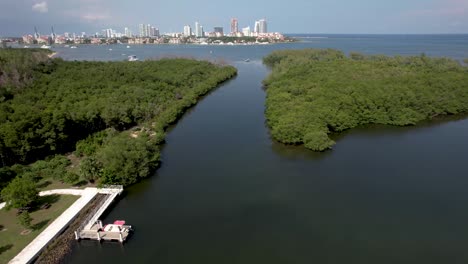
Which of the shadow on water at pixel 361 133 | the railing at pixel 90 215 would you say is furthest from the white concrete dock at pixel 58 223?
the shadow on water at pixel 361 133

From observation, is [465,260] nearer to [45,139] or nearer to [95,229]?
[95,229]

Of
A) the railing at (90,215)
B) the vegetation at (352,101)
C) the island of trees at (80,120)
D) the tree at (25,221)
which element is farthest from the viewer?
the vegetation at (352,101)

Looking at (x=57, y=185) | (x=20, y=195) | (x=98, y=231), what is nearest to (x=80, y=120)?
(x=57, y=185)

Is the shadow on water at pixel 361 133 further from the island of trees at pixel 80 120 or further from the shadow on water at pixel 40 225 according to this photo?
the shadow on water at pixel 40 225

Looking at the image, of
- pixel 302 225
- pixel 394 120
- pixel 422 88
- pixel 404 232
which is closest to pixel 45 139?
pixel 302 225

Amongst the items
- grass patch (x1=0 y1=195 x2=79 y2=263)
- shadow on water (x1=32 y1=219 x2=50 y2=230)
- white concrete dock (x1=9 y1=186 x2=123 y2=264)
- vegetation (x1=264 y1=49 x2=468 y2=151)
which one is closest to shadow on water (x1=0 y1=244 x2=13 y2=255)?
grass patch (x1=0 y1=195 x2=79 y2=263)

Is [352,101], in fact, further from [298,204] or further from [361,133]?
[298,204]

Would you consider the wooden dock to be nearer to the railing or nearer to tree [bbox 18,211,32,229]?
the railing
